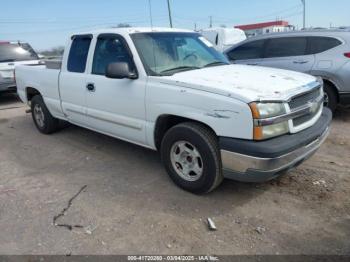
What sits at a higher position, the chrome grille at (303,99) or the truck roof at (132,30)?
the truck roof at (132,30)

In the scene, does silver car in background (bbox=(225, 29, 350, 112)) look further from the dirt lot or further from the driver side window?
the driver side window

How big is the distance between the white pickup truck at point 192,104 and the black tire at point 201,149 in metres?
0.01

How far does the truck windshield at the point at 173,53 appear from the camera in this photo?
3.93 metres

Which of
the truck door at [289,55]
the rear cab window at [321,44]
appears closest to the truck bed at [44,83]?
the truck door at [289,55]

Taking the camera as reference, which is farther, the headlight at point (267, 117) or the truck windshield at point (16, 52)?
the truck windshield at point (16, 52)

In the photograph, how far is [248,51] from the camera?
294 inches

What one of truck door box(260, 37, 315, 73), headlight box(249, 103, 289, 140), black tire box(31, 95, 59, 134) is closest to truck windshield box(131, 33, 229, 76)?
headlight box(249, 103, 289, 140)

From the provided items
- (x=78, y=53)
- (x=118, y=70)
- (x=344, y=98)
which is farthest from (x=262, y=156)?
(x=344, y=98)

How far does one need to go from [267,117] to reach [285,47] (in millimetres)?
4441

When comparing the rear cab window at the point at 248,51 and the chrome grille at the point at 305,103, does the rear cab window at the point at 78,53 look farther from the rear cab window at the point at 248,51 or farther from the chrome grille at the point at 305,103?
the rear cab window at the point at 248,51

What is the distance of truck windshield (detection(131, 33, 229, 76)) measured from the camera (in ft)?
12.9

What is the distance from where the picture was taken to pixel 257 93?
310 cm

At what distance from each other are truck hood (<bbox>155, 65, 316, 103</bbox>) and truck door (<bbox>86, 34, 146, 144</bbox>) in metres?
0.48

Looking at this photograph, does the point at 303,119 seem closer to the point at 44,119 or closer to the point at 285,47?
the point at 285,47
